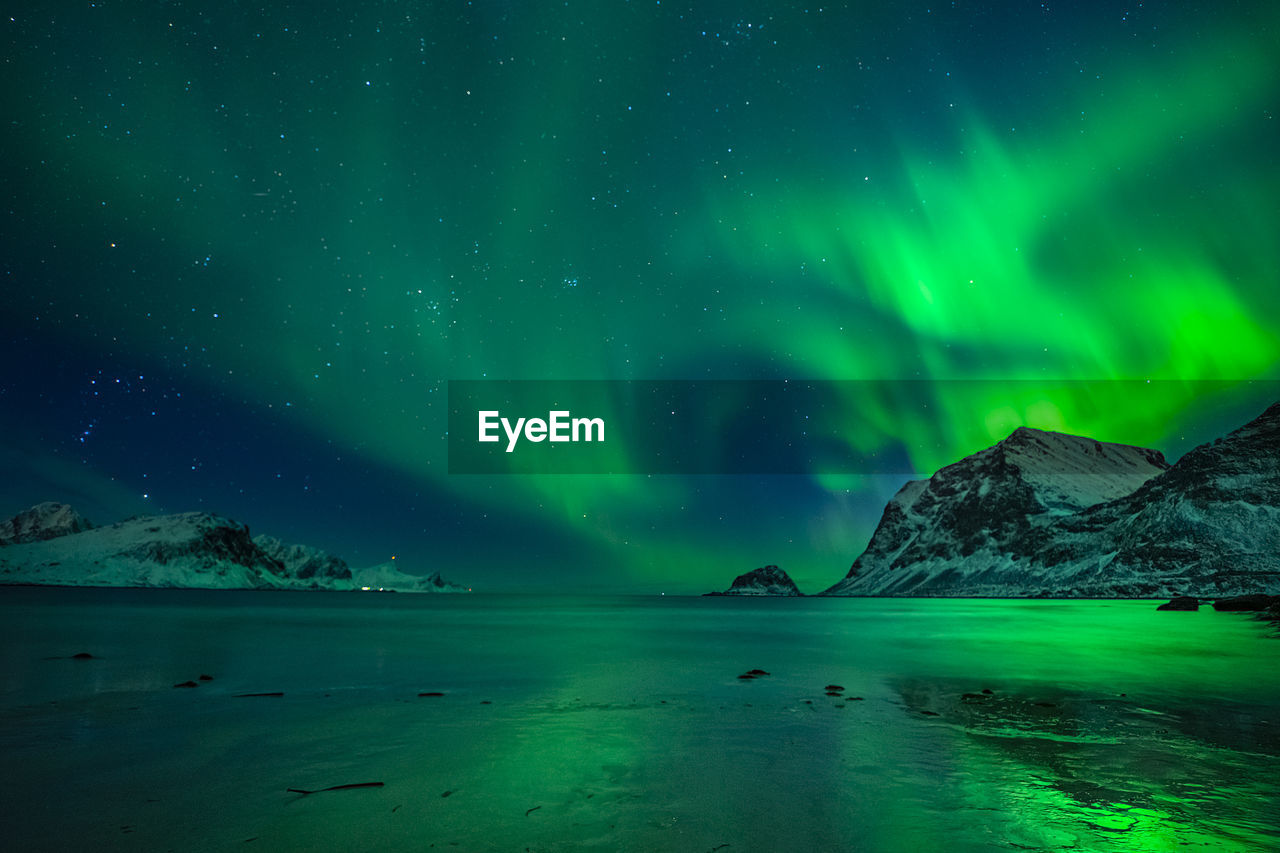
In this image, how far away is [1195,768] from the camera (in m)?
10.6

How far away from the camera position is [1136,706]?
57.5 ft

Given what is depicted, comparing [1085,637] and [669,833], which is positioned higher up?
[669,833]

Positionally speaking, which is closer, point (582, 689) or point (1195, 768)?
point (1195, 768)

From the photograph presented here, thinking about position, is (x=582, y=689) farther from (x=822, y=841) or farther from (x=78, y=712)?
(x=822, y=841)

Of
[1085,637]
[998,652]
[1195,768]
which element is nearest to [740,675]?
[1195,768]

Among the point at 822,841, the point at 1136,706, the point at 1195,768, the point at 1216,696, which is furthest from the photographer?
the point at 1216,696

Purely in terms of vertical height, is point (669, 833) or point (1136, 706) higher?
point (669, 833)

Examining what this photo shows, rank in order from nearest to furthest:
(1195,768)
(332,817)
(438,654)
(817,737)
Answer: (332,817)
(1195,768)
(817,737)
(438,654)

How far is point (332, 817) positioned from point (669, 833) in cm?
398

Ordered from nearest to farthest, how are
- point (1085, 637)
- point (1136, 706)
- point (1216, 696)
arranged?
point (1136, 706) < point (1216, 696) < point (1085, 637)

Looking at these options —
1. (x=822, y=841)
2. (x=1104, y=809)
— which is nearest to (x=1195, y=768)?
(x=1104, y=809)

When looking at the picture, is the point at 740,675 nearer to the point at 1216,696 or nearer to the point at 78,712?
the point at 1216,696

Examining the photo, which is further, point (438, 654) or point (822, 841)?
point (438, 654)

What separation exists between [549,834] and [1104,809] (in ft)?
21.3
